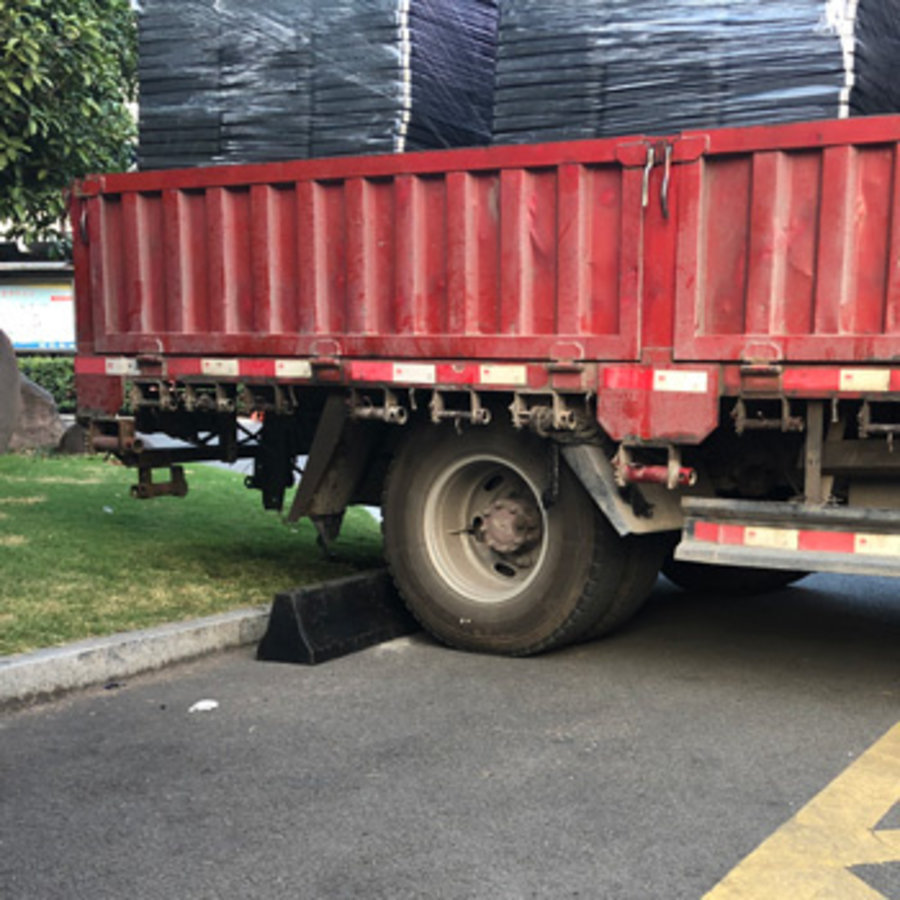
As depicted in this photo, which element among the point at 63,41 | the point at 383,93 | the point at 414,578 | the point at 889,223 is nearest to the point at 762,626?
the point at 414,578

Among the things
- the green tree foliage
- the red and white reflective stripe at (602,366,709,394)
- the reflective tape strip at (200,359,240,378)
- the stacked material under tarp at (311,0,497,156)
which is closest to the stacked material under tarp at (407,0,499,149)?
the stacked material under tarp at (311,0,497,156)

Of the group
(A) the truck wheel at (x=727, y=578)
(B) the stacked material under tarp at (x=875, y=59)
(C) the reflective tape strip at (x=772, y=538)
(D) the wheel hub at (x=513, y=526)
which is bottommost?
(A) the truck wheel at (x=727, y=578)

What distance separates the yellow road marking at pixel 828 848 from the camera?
3275 millimetres

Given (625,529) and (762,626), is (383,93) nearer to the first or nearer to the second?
(625,529)

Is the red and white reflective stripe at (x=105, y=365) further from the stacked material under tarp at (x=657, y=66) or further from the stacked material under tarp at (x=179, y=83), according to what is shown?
the stacked material under tarp at (x=657, y=66)

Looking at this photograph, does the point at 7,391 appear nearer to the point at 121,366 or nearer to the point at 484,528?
the point at 121,366

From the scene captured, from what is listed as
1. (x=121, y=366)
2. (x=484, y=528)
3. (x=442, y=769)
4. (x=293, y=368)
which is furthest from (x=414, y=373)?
(x=442, y=769)

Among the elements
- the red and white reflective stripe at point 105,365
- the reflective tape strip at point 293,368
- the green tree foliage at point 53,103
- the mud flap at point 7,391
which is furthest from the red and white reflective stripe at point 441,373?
the mud flap at point 7,391

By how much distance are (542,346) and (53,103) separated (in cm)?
521

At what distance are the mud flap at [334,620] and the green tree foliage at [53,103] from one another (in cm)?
446

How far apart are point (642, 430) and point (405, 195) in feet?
5.62

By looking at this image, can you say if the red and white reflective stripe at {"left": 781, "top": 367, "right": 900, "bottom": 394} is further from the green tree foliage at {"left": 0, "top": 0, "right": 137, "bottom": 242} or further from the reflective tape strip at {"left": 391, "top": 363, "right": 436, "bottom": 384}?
the green tree foliage at {"left": 0, "top": 0, "right": 137, "bottom": 242}

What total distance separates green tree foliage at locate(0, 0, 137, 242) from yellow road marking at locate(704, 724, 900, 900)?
7034mm

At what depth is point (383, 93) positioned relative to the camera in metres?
6.18
